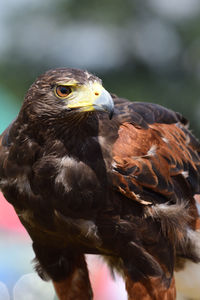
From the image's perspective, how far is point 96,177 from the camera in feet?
9.86

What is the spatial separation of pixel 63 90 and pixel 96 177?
0.52 metres

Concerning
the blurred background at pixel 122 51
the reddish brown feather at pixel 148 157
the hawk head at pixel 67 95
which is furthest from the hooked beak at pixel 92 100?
the blurred background at pixel 122 51

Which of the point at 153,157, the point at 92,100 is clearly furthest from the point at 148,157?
the point at 92,100

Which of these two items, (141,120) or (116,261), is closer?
(141,120)

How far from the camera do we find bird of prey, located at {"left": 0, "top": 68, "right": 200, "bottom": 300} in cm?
289

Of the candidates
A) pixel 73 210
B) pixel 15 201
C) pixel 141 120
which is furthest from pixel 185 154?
pixel 15 201

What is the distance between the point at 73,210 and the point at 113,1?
31.6 ft

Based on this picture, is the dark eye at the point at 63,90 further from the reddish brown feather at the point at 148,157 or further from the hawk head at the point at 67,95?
the reddish brown feather at the point at 148,157

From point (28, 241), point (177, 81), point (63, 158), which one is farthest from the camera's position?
point (177, 81)

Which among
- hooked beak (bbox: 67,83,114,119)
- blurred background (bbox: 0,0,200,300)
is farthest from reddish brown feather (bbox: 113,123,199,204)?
blurred background (bbox: 0,0,200,300)

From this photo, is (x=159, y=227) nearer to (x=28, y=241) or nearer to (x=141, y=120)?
(x=141, y=120)

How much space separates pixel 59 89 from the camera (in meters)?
2.82

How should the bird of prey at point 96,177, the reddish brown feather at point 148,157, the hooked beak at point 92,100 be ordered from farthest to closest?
the reddish brown feather at point 148,157 → the bird of prey at point 96,177 → the hooked beak at point 92,100

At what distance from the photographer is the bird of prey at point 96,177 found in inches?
114
